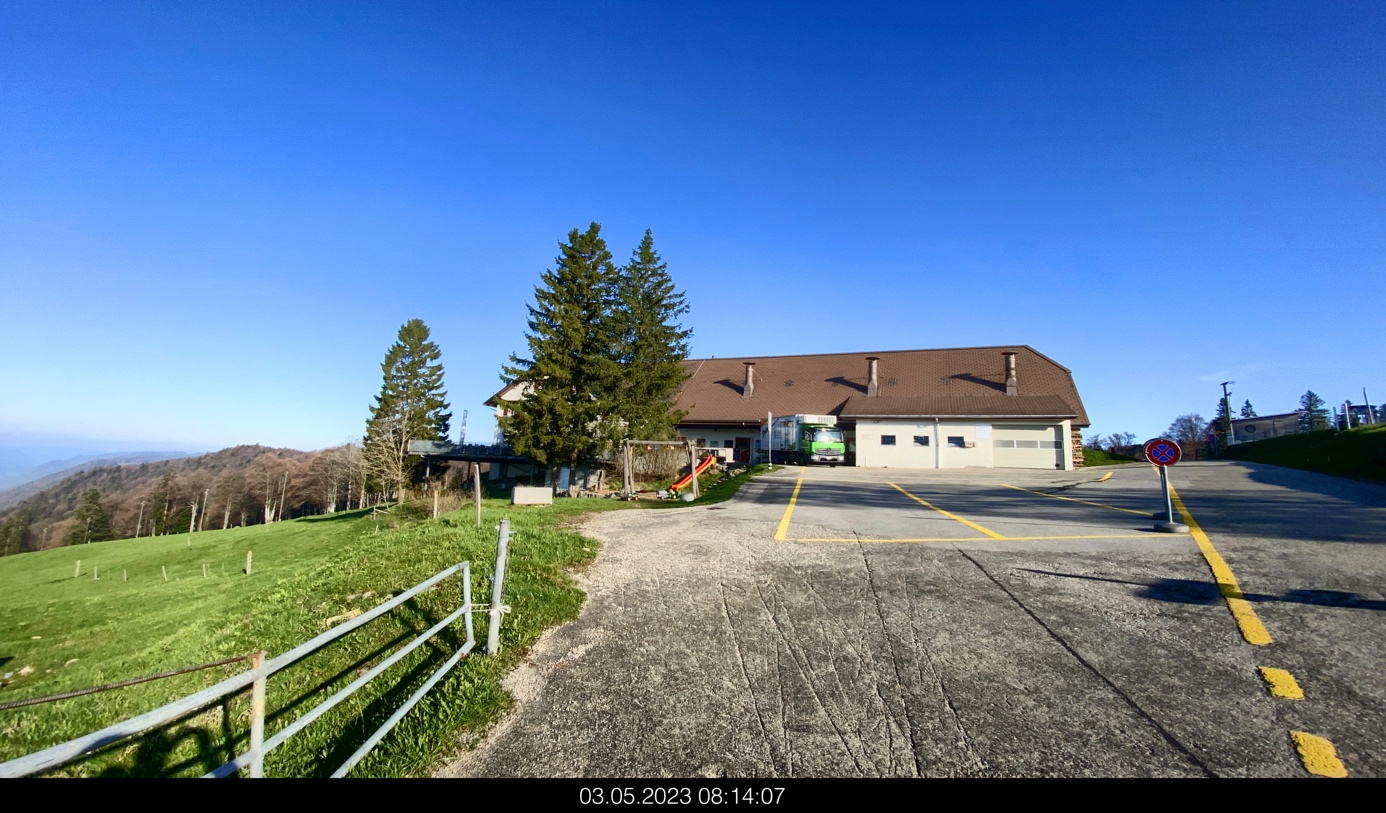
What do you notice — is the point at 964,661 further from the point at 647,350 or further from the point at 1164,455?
the point at 647,350

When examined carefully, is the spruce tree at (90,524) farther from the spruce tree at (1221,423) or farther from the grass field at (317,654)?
the spruce tree at (1221,423)

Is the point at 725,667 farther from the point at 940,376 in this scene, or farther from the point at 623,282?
the point at 940,376

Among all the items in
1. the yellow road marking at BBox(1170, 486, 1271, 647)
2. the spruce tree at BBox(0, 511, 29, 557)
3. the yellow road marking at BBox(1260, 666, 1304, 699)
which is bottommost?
the spruce tree at BBox(0, 511, 29, 557)

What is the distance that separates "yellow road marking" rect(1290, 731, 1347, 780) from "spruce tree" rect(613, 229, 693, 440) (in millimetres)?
24906

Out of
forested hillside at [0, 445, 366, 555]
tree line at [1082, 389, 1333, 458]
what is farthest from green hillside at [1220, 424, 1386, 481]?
forested hillside at [0, 445, 366, 555]

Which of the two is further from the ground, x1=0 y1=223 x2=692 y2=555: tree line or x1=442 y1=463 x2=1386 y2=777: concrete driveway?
x1=0 y1=223 x2=692 y2=555: tree line

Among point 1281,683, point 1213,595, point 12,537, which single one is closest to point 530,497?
point 1213,595

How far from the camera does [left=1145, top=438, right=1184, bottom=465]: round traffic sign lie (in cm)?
992

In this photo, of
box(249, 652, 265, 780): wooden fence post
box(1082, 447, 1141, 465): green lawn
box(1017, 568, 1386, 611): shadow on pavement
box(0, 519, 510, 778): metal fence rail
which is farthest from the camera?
box(1082, 447, 1141, 465): green lawn

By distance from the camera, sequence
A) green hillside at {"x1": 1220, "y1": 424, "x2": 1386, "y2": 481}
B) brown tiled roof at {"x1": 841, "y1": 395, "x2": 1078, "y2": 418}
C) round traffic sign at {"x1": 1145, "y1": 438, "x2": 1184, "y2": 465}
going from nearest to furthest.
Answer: round traffic sign at {"x1": 1145, "y1": 438, "x2": 1184, "y2": 465}
green hillside at {"x1": 1220, "y1": 424, "x2": 1386, "y2": 481}
brown tiled roof at {"x1": 841, "y1": 395, "x2": 1078, "y2": 418}

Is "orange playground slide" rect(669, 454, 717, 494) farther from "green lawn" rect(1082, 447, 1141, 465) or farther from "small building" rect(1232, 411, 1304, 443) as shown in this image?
"small building" rect(1232, 411, 1304, 443)

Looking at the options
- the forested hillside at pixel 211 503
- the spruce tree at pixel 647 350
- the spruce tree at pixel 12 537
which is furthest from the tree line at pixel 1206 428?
the spruce tree at pixel 12 537

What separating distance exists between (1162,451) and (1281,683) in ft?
24.4
